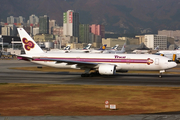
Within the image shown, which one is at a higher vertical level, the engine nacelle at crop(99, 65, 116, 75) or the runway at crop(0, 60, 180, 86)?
the engine nacelle at crop(99, 65, 116, 75)

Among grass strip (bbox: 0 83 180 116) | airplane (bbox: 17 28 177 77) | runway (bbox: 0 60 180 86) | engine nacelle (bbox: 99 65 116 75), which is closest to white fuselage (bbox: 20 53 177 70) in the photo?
airplane (bbox: 17 28 177 77)

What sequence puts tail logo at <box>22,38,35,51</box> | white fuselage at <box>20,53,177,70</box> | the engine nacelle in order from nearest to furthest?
the engine nacelle < white fuselage at <box>20,53,177,70</box> < tail logo at <box>22,38,35,51</box>

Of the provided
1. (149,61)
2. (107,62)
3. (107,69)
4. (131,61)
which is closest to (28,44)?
(107,62)

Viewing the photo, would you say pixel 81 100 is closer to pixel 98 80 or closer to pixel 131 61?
pixel 98 80

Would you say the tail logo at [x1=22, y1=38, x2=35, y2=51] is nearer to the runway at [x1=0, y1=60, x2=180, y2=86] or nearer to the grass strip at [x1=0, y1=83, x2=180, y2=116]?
the runway at [x1=0, y1=60, x2=180, y2=86]

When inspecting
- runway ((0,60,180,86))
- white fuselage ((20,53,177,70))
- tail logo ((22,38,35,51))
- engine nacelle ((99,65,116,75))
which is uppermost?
tail logo ((22,38,35,51))

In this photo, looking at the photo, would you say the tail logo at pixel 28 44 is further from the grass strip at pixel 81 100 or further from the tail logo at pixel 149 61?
the tail logo at pixel 149 61

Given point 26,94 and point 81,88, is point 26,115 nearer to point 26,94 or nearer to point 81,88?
point 26,94

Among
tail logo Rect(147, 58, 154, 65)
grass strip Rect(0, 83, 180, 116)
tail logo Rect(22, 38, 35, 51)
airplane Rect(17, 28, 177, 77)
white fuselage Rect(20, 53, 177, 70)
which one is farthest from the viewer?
tail logo Rect(22, 38, 35, 51)

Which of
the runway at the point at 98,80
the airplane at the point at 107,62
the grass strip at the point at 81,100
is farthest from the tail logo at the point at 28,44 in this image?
the grass strip at the point at 81,100

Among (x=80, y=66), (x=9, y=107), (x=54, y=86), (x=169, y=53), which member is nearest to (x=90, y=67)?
(x=80, y=66)

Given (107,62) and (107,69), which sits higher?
(107,62)

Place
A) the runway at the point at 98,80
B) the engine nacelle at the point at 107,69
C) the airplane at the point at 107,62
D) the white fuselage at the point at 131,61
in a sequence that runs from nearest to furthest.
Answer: the runway at the point at 98,80 → the engine nacelle at the point at 107,69 → the airplane at the point at 107,62 → the white fuselage at the point at 131,61

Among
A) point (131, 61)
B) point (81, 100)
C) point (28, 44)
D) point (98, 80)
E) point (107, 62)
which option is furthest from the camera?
point (28, 44)
